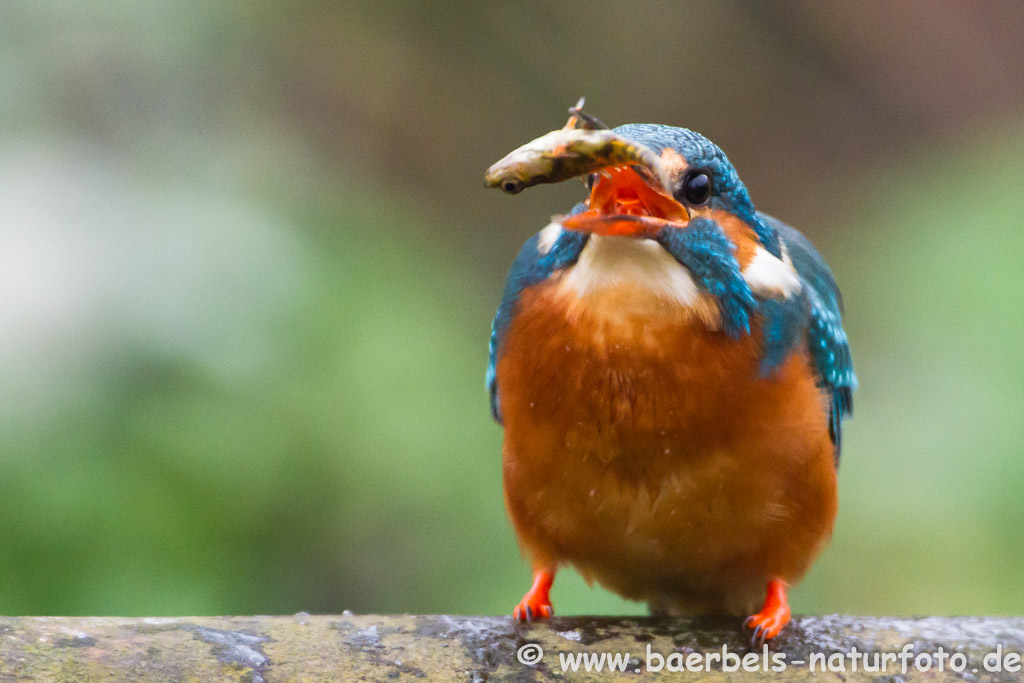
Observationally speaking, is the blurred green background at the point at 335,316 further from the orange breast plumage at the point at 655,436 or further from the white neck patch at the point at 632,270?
the white neck patch at the point at 632,270

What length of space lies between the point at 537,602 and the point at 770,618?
0.46m

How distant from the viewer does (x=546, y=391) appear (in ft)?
7.51

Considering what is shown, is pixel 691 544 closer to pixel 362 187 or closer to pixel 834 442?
pixel 834 442

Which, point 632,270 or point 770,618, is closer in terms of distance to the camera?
point 632,270

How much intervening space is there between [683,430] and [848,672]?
51 cm

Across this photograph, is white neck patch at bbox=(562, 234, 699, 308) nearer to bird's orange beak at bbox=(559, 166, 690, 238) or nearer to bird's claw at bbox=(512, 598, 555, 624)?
bird's orange beak at bbox=(559, 166, 690, 238)

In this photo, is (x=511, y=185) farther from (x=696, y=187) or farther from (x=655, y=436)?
(x=655, y=436)

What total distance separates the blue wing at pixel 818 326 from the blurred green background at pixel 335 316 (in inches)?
45.9

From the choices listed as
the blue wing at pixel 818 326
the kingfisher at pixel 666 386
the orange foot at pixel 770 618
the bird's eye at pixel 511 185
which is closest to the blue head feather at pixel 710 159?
the kingfisher at pixel 666 386

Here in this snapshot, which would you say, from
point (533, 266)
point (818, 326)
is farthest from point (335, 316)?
point (818, 326)

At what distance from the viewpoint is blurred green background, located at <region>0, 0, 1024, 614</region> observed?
10.8 feet

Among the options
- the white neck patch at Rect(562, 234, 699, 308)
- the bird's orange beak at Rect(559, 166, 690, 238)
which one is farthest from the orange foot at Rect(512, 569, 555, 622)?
the bird's orange beak at Rect(559, 166, 690, 238)

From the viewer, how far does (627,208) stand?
2.10m

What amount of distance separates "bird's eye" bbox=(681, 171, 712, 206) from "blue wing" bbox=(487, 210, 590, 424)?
0.64 ft
